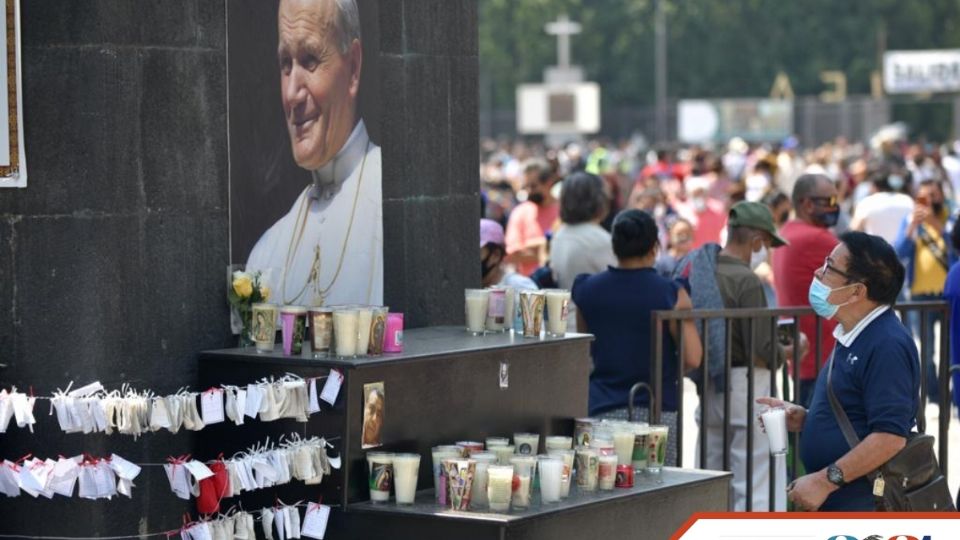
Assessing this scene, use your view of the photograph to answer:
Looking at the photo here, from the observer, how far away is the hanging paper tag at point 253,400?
618cm

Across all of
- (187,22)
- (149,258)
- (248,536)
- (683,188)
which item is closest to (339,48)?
(187,22)

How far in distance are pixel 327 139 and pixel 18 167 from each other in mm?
1392

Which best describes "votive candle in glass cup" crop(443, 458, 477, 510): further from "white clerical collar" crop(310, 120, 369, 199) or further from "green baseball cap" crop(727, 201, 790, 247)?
"green baseball cap" crop(727, 201, 790, 247)

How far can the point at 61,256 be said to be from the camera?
20.2 ft

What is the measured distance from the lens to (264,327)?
6.52 metres

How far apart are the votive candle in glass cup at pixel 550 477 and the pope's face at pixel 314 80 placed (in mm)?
1541

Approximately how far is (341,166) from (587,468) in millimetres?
1574

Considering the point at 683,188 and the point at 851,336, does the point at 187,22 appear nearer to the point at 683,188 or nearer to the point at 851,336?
the point at 851,336

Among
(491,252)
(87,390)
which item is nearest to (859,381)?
(87,390)

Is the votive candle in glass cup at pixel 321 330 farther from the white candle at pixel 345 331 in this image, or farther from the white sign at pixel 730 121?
the white sign at pixel 730 121

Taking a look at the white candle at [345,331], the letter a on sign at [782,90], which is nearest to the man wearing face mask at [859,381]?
the white candle at [345,331]

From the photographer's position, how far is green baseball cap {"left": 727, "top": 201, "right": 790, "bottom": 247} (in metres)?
9.41

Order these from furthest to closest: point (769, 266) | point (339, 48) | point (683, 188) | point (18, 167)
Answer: point (683, 188)
point (769, 266)
point (339, 48)
point (18, 167)

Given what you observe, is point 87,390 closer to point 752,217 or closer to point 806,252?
point 752,217
